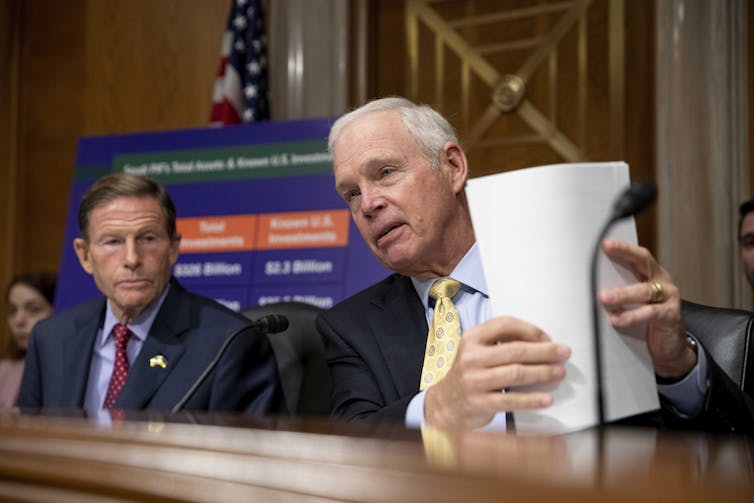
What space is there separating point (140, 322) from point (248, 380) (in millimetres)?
485

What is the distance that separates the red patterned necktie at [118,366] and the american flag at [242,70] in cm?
221

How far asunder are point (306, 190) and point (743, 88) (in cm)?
192

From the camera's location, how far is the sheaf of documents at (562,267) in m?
1.14

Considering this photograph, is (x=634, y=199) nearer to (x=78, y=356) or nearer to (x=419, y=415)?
(x=419, y=415)

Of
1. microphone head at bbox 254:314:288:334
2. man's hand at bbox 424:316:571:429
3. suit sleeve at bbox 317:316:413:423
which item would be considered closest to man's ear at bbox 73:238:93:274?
microphone head at bbox 254:314:288:334

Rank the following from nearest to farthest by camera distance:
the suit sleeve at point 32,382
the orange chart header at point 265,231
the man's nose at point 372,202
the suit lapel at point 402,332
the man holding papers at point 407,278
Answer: the man holding papers at point 407,278, the suit lapel at point 402,332, the man's nose at point 372,202, the suit sleeve at point 32,382, the orange chart header at point 265,231

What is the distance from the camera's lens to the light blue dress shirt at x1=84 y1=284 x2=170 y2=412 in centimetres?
272

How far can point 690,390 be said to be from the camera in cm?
148

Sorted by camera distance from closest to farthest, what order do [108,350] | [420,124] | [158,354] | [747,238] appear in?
[420,124] → [158,354] → [108,350] → [747,238]

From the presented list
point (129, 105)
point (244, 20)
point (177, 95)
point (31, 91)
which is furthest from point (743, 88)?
point (31, 91)

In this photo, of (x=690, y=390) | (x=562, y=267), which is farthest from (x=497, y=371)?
(x=690, y=390)

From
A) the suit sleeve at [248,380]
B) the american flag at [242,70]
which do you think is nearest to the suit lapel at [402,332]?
the suit sleeve at [248,380]

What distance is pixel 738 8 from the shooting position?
3986 millimetres

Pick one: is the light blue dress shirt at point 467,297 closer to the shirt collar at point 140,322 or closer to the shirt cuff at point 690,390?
the shirt cuff at point 690,390
